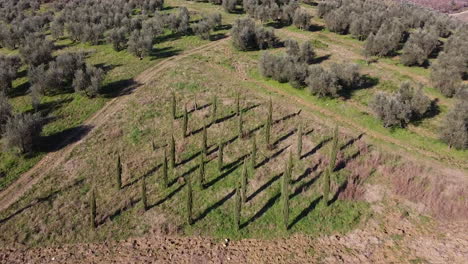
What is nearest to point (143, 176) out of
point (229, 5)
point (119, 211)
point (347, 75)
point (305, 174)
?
point (119, 211)

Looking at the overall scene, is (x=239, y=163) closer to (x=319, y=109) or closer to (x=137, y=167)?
(x=137, y=167)

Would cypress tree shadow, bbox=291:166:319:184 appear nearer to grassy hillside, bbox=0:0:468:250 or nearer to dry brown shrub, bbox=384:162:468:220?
grassy hillside, bbox=0:0:468:250

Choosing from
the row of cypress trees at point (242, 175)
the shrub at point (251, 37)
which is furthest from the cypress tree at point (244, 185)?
the shrub at point (251, 37)

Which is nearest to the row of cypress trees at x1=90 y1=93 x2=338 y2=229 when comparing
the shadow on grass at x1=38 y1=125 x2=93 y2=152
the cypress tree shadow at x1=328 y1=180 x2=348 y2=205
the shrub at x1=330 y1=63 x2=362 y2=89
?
the cypress tree shadow at x1=328 y1=180 x2=348 y2=205

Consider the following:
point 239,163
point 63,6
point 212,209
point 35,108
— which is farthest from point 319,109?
point 63,6

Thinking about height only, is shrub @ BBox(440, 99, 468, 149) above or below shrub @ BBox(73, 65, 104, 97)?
below
